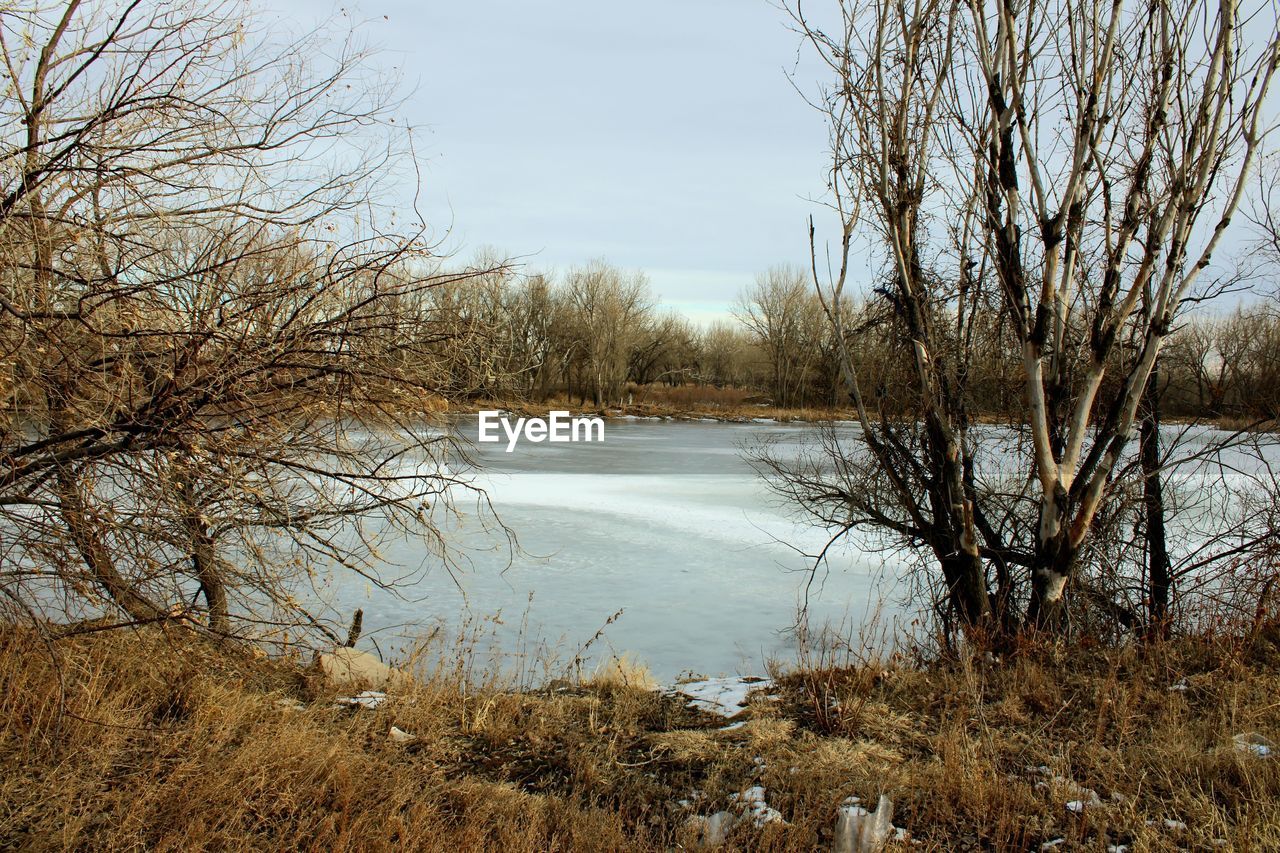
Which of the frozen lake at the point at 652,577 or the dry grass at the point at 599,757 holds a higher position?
the dry grass at the point at 599,757

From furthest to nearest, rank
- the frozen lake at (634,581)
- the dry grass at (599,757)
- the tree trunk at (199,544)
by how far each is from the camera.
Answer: the frozen lake at (634,581), the tree trunk at (199,544), the dry grass at (599,757)

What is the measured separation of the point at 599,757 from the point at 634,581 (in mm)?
6051

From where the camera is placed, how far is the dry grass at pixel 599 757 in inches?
134

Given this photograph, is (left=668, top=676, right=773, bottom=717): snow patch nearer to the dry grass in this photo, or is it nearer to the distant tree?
the dry grass

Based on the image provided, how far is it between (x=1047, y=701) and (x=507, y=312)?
14.9 ft

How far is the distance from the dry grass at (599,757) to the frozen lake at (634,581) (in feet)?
5.43

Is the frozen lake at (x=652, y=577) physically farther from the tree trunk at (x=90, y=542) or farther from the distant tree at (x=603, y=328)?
the distant tree at (x=603, y=328)

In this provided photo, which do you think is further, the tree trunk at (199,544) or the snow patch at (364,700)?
the snow patch at (364,700)

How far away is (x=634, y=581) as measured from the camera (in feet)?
34.5

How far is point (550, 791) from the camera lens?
4066mm

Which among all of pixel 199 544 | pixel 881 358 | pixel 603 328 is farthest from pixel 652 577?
pixel 603 328

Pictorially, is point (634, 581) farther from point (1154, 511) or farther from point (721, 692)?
point (1154, 511)

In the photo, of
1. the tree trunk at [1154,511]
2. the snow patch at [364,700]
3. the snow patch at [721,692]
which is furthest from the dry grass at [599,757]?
the tree trunk at [1154,511]

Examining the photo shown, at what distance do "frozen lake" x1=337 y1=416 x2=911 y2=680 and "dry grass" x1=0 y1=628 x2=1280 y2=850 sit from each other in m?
1.66
